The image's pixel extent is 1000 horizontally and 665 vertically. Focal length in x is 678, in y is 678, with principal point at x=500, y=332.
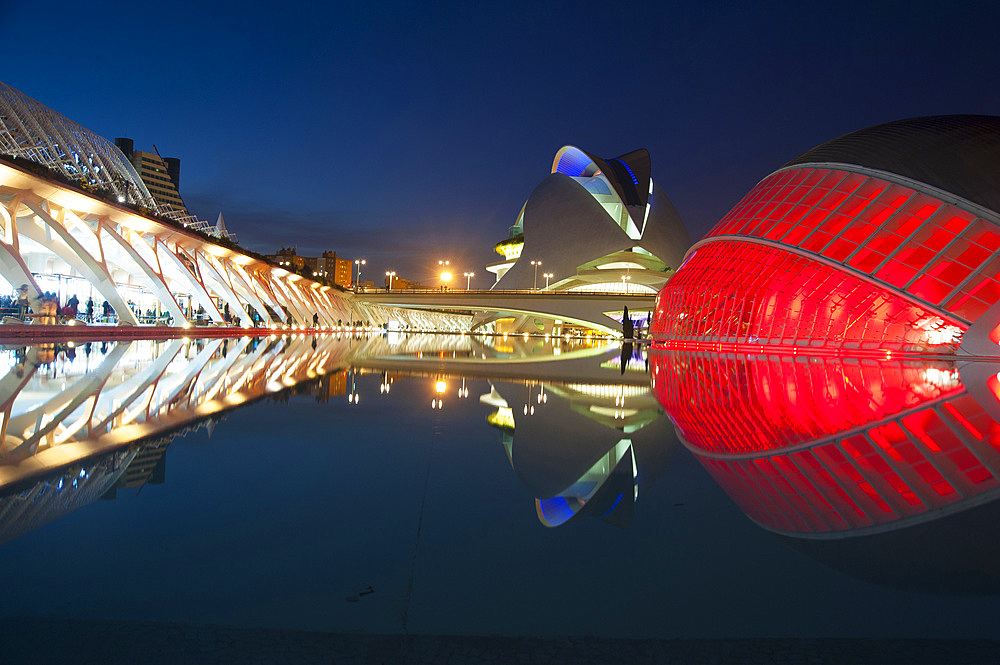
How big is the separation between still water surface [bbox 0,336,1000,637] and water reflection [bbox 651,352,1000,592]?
0.07 feet

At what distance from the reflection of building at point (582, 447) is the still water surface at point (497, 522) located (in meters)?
0.03

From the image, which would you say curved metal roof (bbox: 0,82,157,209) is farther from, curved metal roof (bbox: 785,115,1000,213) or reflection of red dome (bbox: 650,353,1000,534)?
curved metal roof (bbox: 785,115,1000,213)

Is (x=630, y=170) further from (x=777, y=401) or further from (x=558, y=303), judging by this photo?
(x=777, y=401)

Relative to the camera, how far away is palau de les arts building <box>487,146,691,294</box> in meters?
66.2

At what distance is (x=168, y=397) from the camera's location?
22.1ft

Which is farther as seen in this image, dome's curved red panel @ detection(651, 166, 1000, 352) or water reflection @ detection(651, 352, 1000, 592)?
dome's curved red panel @ detection(651, 166, 1000, 352)

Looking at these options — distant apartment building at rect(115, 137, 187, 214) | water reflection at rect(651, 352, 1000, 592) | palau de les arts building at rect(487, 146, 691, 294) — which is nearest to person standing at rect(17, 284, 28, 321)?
water reflection at rect(651, 352, 1000, 592)

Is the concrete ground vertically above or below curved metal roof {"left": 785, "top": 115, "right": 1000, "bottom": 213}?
below

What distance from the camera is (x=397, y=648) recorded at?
5.51 ft

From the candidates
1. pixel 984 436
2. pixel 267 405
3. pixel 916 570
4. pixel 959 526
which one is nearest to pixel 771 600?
pixel 916 570

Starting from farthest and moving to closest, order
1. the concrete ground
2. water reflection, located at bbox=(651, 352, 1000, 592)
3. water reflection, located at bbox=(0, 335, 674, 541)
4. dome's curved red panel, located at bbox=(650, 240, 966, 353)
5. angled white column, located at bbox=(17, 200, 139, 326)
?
angled white column, located at bbox=(17, 200, 139, 326)
dome's curved red panel, located at bbox=(650, 240, 966, 353)
water reflection, located at bbox=(0, 335, 674, 541)
water reflection, located at bbox=(651, 352, 1000, 592)
the concrete ground

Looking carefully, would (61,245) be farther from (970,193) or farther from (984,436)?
(970,193)

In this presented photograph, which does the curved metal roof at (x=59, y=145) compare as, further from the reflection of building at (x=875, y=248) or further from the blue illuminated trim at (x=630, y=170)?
the blue illuminated trim at (x=630, y=170)

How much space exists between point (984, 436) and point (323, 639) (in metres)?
5.87
